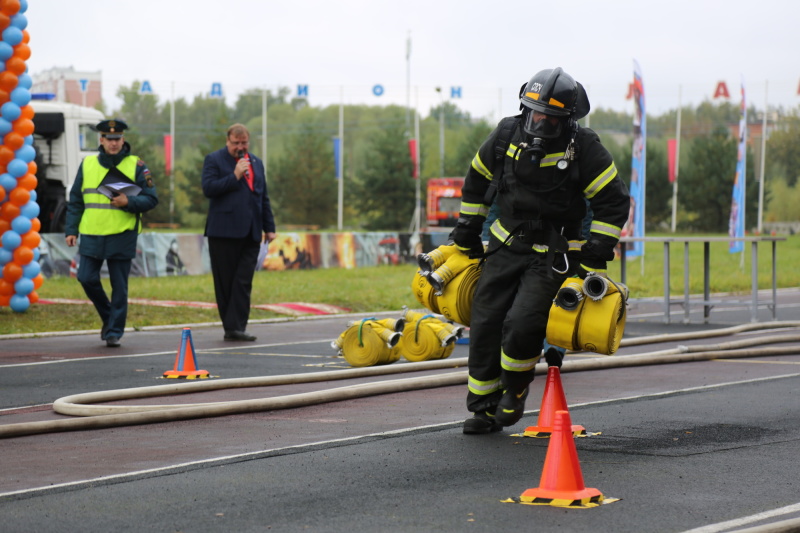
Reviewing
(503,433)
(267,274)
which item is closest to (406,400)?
(503,433)

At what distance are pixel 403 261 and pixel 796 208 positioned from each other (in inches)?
2682

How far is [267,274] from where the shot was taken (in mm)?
25438

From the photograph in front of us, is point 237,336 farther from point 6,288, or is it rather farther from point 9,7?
point 9,7

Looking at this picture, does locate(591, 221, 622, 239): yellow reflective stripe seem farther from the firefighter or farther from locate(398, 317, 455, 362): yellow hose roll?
locate(398, 317, 455, 362): yellow hose roll

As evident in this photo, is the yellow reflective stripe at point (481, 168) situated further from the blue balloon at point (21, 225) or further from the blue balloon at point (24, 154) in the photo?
the blue balloon at point (24, 154)

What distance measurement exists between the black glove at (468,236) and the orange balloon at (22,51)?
9304mm

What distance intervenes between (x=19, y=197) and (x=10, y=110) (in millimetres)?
1091

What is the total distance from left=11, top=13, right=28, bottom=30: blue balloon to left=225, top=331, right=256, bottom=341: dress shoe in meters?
4.98

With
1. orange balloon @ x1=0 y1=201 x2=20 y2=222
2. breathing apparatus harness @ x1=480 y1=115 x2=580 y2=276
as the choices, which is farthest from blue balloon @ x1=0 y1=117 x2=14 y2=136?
breathing apparatus harness @ x1=480 y1=115 x2=580 y2=276

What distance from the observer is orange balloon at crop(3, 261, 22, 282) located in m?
14.5

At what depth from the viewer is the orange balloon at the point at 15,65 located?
47.6 feet

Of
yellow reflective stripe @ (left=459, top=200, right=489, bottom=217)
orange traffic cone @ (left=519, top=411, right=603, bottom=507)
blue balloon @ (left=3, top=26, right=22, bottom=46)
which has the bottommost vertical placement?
orange traffic cone @ (left=519, top=411, right=603, bottom=507)

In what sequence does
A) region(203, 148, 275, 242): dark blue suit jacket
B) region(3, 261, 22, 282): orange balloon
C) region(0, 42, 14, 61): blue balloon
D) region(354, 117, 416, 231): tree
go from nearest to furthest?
region(203, 148, 275, 242): dark blue suit jacket, region(0, 42, 14, 61): blue balloon, region(3, 261, 22, 282): orange balloon, region(354, 117, 416, 231): tree

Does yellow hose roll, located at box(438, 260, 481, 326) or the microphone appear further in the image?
the microphone
